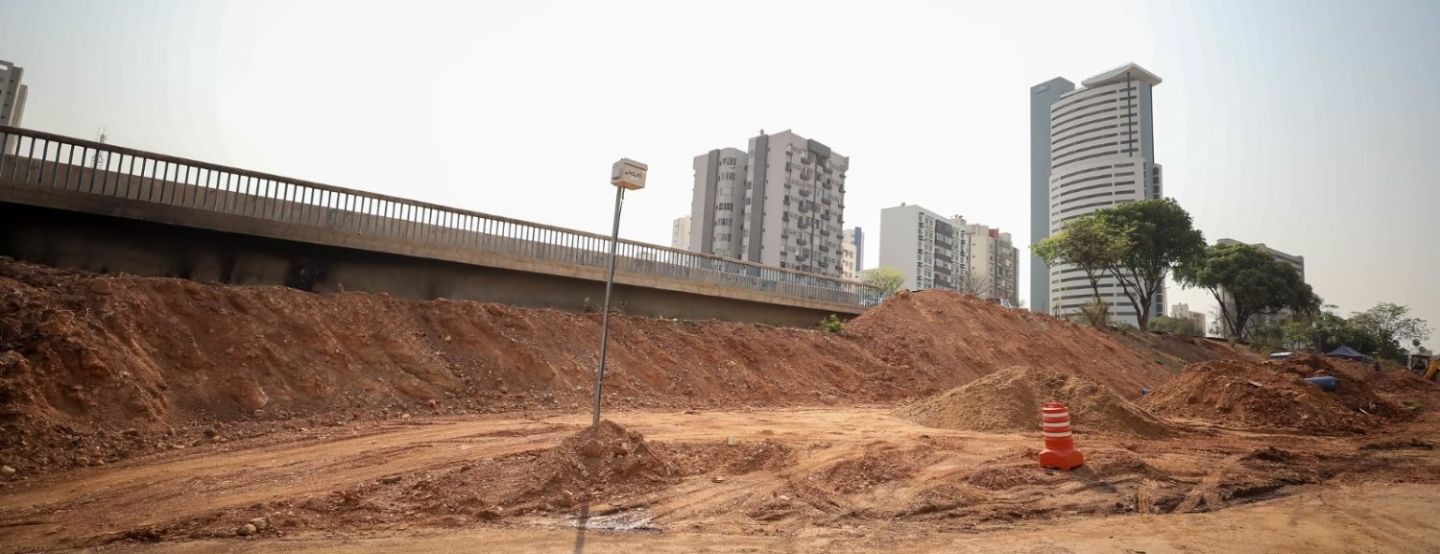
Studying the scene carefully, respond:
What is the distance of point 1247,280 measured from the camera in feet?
167

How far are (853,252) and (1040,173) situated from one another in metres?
68.3

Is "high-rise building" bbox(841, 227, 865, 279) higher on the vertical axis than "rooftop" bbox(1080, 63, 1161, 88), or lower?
lower

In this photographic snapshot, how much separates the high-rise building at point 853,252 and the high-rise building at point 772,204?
38.9m

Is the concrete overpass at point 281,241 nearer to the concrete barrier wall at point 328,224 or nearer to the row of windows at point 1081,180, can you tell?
the concrete barrier wall at point 328,224

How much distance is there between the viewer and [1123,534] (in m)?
5.54

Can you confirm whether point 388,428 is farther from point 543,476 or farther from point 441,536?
point 441,536

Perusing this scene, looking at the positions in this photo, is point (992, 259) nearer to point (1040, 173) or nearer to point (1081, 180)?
point (1081, 180)

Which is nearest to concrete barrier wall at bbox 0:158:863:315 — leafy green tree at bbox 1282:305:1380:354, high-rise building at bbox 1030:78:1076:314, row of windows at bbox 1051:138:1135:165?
leafy green tree at bbox 1282:305:1380:354

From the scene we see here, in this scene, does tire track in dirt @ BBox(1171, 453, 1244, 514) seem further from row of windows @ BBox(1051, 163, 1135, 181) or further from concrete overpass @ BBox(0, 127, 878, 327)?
row of windows @ BBox(1051, 163, 1135, 181)

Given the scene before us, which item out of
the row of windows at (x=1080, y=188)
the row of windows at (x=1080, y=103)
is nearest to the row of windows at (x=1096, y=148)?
the row of windows at (x=1080, y=188)

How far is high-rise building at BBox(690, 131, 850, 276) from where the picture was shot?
3076 inches

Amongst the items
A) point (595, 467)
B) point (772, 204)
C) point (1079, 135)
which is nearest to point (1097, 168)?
point (1079, 135)

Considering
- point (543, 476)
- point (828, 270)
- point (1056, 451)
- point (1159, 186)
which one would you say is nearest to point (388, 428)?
point (543, 476)

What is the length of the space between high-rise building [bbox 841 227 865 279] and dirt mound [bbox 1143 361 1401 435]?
341ft
